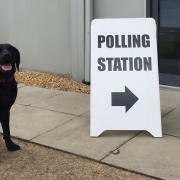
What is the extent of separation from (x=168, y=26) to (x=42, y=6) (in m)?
2.48

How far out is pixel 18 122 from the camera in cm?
586

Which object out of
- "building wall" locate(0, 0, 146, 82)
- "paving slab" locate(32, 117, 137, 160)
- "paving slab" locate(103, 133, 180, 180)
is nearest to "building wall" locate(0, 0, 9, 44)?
"building wall" locate(0, 0, 146, 82)

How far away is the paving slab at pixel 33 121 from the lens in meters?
5.46

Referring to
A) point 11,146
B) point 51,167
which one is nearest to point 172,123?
point 51,167

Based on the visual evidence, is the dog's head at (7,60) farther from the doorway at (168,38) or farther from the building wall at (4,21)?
the building wall at (4,21)

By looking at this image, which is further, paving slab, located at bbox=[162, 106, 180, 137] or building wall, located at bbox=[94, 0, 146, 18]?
building wall, located at bbox=[94, 0, 146, 18]

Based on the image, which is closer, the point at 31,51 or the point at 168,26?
the point at 168,26

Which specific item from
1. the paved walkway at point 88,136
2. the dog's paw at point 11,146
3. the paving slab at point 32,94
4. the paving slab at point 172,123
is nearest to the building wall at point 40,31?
the paving slab at point 32,94

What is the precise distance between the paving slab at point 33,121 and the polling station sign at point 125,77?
704 millimetres

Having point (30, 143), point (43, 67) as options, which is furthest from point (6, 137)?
point (43, 67)

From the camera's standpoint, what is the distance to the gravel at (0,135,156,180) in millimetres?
4234

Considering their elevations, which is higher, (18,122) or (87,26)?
(87,26)

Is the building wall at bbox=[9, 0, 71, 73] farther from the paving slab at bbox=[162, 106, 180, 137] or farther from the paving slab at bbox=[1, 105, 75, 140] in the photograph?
the paving slab at bbox=[162, 106, 180, 137]

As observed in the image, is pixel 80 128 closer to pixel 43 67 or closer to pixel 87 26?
pixel 87 26
